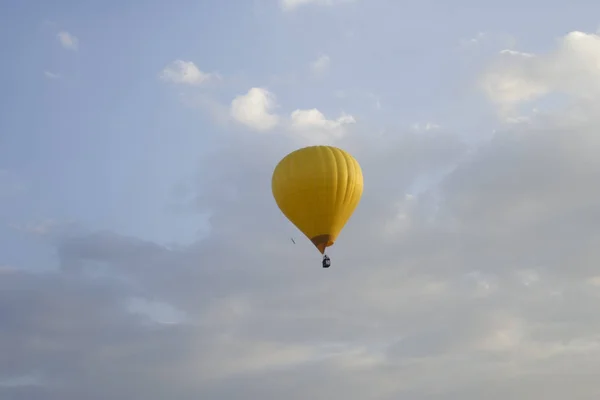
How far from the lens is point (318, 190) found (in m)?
69.3

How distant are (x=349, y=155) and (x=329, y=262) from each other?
10205mm

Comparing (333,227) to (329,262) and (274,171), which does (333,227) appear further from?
(274,171)

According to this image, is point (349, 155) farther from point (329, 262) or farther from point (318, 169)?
point (329, 262)

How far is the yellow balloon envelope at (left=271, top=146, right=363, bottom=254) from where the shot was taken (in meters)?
69.4

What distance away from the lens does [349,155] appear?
238ft

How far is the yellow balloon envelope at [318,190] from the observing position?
228 ft

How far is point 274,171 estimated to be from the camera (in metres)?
72.9

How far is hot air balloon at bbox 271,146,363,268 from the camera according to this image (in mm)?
69438

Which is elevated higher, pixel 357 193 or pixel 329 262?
pixel 357 193

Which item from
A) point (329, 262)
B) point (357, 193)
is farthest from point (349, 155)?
point (329, 262)

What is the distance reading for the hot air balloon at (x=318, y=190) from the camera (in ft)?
228

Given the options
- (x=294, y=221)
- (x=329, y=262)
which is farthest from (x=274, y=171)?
(x=329, y=262)

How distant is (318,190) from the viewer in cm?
6931

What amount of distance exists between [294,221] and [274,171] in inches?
203
